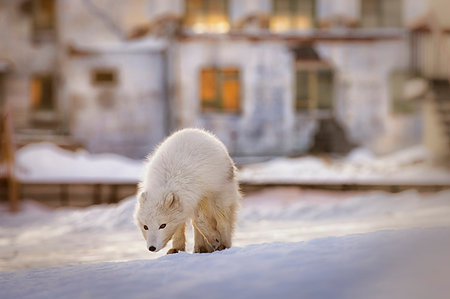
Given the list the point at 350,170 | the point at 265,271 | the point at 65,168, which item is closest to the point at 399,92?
the point at 350,170

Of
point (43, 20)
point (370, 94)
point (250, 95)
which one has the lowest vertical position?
point (370, 94)

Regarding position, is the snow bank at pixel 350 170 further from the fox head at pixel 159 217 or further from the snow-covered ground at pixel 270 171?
the fox head at pixel 159 217

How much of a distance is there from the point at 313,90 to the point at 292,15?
328cm

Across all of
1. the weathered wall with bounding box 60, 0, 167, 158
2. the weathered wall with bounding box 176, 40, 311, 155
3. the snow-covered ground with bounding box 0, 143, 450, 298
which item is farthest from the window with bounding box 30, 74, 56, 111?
the snow-covered ground with bounding box 0, 143, 450, 298

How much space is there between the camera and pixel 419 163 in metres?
16.6

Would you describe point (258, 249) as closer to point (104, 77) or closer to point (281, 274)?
point (281, 274)

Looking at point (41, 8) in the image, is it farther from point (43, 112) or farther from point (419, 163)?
point (419, 163)

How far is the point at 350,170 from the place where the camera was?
15781mm

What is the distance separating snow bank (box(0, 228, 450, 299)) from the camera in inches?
127

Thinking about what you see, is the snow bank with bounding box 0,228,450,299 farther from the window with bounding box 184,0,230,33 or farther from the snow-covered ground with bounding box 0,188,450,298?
the window with bounding box 184,0,230,33

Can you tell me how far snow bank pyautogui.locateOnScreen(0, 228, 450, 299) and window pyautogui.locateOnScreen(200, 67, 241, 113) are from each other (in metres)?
16.7

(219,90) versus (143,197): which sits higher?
(219,90)

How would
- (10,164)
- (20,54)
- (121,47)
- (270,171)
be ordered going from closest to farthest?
1. (10,164)
2. (270,171)
3. (121,47)
4. (20,54)

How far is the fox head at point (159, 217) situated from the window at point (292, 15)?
Answer: 59.0ft
